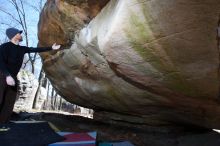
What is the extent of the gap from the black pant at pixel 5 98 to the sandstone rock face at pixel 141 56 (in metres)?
1.75

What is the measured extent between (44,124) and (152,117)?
267 centimetres

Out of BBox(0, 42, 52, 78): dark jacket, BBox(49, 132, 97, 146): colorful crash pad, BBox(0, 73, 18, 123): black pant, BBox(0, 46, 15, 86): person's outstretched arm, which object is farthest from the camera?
BBox(0, 73, 18, 123): black pant

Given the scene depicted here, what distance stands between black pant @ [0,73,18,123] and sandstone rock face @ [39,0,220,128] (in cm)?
175

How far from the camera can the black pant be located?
21.6ft

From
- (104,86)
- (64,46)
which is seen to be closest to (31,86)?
(64,46)

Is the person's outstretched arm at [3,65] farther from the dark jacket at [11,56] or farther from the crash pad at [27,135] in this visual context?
the crash pad at [27,135]

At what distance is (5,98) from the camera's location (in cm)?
667

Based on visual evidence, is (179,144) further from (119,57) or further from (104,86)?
(119,57)

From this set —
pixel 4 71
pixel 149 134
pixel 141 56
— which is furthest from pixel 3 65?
pixel 149 134

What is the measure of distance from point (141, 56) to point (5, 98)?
3033mm

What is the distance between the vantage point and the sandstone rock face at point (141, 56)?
15.9ft

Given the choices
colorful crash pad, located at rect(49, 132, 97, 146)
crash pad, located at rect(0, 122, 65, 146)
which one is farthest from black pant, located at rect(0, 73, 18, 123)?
colorful crash pad, located at rect(49, 132, 97, 146)

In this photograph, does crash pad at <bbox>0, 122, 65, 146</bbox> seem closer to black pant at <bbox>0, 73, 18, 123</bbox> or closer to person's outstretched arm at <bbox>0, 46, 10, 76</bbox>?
black pant at <bbox>0, 73, 18, 123</bbox>

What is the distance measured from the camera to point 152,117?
7.79m
